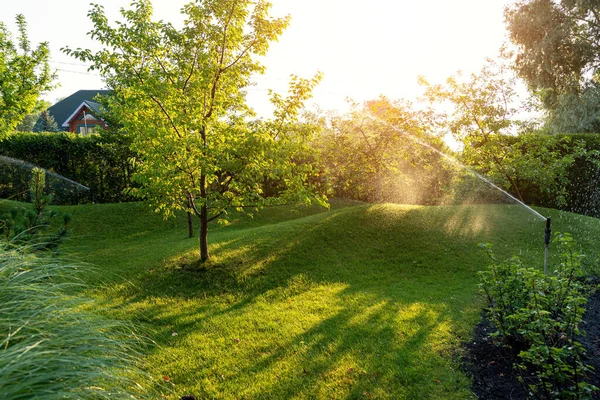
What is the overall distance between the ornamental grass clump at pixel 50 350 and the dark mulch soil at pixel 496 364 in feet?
12.3

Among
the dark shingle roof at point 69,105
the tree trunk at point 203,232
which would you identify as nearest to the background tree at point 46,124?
the dark shingle roof at point 69,105

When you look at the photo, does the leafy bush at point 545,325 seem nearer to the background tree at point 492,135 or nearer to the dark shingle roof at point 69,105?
the background tree at point 492,135

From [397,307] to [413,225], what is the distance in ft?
16.7

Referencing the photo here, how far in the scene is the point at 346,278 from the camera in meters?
8.76

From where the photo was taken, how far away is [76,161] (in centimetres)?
1717

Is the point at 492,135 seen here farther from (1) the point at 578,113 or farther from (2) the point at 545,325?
(1) the point at 578,113

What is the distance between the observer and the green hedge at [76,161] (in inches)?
662

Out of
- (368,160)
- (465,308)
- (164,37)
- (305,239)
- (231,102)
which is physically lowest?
(465,308)

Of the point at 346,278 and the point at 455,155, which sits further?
the point at 455,155

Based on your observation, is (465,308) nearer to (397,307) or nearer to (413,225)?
(397,307)

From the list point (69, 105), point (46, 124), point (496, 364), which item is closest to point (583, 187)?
point (496, 364)

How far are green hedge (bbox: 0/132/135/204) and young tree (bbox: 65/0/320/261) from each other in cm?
986

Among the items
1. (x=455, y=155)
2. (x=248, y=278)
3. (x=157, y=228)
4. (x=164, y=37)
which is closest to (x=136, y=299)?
(x=248, y=278)

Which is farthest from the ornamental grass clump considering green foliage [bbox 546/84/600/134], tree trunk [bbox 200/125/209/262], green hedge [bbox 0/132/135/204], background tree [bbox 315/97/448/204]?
green foliage [bbox 546/84/600/134]
